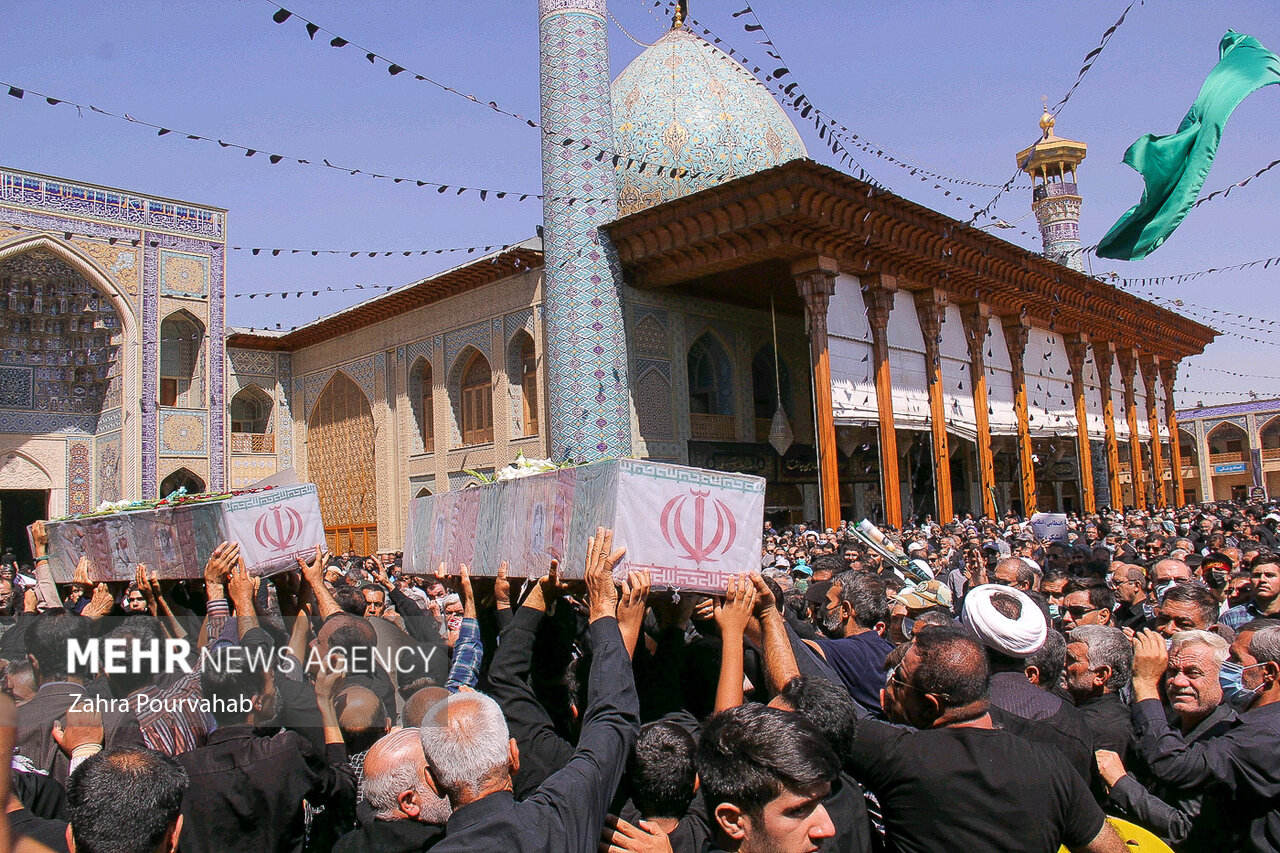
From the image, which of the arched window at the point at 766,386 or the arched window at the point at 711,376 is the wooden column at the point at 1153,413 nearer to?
the arched window at the point at 766,386

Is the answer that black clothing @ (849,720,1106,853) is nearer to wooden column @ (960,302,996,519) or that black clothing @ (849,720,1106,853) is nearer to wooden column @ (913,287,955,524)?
wooden column @ (913,287,955,524)

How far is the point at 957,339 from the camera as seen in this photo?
18.5m

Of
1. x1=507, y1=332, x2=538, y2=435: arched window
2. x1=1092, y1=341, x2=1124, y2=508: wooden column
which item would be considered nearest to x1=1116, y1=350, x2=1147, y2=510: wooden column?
x1=1092, y1=341, x2=1124, y2=508: wooden column

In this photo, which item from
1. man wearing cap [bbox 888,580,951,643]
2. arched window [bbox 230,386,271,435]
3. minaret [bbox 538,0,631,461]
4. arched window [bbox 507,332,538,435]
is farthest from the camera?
arched window [bbox 230,386,271,435]

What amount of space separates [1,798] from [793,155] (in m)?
18.3

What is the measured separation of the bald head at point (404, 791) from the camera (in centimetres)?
220

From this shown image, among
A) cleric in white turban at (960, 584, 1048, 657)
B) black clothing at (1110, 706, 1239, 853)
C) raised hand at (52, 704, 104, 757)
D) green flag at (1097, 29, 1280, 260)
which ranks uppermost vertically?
green flag at (1097, 29, 1280, 260)

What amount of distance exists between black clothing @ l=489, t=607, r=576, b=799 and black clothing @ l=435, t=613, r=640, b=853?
33cm

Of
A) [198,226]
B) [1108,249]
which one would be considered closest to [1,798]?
[1108,249]

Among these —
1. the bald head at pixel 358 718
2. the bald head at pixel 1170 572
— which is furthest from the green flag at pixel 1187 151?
the bald head at pixel 358 718

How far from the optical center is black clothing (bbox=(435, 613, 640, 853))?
1877mm

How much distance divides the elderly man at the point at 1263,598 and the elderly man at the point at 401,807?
4.13 m

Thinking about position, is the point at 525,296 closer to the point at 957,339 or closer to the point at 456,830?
the point at 957,339

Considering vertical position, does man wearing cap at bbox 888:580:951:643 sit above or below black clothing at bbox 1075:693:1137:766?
above
